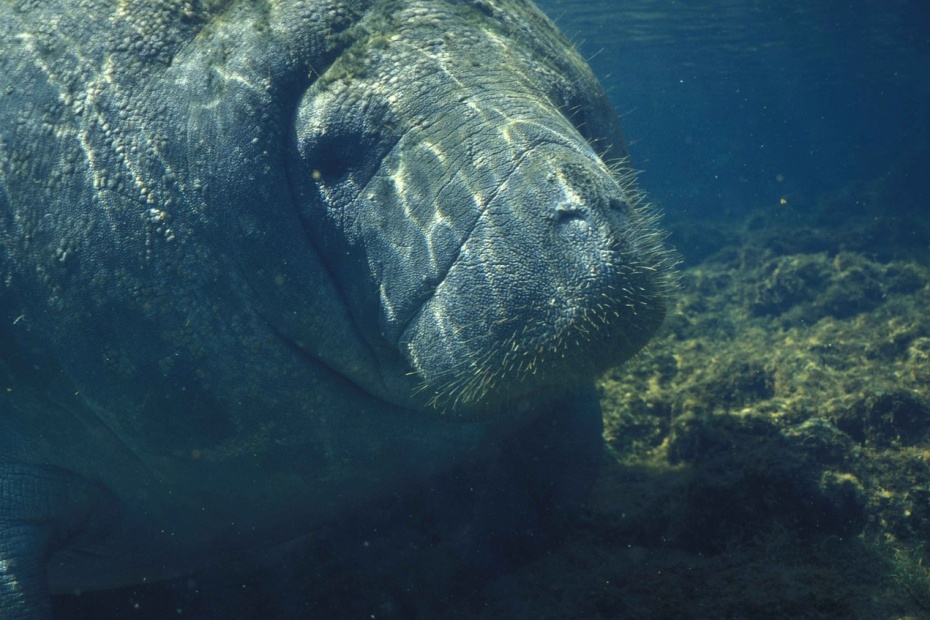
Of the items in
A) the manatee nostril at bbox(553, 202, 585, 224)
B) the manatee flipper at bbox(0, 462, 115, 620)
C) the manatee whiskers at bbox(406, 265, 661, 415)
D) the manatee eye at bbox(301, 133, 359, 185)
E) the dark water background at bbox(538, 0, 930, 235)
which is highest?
the manatee eye at bbox(301, 133, 359, 185)

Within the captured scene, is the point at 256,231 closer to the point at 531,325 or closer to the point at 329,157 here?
the point at 329,157

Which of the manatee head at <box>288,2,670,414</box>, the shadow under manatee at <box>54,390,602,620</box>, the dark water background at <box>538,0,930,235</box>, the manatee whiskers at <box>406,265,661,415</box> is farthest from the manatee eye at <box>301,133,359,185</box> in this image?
the dark water background at <box>538,0,930,235</box>

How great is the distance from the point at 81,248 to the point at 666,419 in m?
4.78

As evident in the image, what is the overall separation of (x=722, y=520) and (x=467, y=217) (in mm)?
2780

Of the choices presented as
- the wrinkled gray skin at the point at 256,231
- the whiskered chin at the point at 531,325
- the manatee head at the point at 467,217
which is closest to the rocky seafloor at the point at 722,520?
the whiskered chin at the point at 531,325

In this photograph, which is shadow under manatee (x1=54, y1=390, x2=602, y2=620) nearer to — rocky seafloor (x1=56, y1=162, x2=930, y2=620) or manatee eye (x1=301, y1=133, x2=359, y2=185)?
rocky seafloor (x1=56, y1=162, x2=930, y2=620)

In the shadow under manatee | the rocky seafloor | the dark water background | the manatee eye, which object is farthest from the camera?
the dark water background

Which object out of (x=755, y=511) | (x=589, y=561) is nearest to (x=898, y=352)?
(x=755, y=511)

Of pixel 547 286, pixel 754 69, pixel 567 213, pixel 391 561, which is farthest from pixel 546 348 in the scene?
pixel 754 69

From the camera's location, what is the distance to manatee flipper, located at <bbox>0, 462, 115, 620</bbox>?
3.01 meters

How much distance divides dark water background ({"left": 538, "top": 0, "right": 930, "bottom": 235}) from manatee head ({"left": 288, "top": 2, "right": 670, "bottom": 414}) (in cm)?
677

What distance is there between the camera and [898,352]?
7.76 meters

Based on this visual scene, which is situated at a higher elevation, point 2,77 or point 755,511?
point 2,77

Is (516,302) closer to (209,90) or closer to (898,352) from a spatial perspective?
(209,90)
